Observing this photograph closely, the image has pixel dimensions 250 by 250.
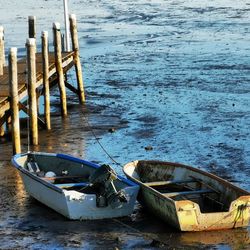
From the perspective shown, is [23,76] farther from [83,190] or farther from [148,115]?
[83,190]

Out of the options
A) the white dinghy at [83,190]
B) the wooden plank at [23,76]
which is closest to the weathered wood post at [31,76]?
the wooden plank at [23,76]

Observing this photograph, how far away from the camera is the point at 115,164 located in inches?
770

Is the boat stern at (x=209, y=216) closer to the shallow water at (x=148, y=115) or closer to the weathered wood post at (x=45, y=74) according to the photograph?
the shallow water at (x=148, y=115)

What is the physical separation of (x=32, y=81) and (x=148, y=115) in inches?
191

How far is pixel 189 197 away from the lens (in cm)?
1552

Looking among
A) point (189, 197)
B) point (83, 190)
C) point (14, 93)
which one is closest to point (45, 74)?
point (14, 93)

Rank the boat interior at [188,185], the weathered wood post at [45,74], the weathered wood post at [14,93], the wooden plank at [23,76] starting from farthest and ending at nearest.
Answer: the weathered wood post at [45,74] → the wooden plank at [23,76] → the weathered wood post at [14,93] → the boat interior at [188,185]

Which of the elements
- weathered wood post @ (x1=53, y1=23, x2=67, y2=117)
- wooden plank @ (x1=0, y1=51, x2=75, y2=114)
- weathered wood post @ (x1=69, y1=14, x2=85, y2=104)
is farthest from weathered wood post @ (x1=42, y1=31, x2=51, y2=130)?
weathered wood post @ (x1=69, y1=14, x2=85, y2=104)

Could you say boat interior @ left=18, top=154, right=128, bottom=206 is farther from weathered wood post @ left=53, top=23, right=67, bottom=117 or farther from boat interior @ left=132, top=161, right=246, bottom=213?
weathered wood post @ left=53, top=23, right=67, bottom=117

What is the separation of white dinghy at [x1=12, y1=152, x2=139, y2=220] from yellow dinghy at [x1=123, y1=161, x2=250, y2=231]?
0.44 m

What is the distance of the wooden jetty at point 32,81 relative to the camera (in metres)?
19.6

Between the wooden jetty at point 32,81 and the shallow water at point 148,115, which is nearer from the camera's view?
the shallow water at point 148,115

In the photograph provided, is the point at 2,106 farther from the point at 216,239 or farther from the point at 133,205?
the point at 216,239

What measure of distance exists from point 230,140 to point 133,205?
6399 millimetres
